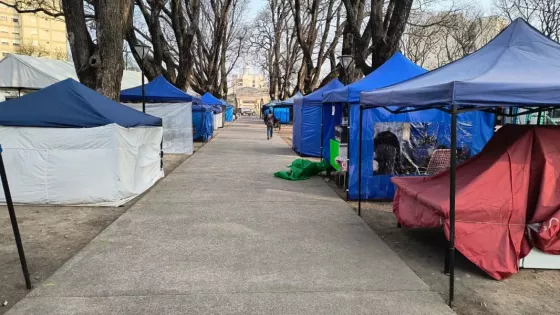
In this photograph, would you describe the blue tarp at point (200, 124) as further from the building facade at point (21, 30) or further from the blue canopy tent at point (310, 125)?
the building facade at point (21, 30)

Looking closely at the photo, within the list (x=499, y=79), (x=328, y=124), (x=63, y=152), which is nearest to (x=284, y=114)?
(x=328, y=124)

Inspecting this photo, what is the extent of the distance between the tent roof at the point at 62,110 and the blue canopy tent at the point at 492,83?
16.8ft

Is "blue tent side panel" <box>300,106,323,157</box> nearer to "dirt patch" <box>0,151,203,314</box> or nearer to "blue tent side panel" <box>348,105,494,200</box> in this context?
"blue tent side panel" <box>348,105,494,200</box>

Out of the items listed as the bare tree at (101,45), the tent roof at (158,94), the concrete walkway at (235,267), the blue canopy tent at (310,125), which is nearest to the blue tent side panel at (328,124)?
the blue canopy tent at (310,125)

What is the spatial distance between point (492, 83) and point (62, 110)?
7471 millimetres

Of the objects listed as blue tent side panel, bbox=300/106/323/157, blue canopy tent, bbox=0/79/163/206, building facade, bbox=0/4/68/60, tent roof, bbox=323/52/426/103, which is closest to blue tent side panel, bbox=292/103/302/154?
blue tent side panel, bbox=300/106/323/157

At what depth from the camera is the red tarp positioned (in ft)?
15.9

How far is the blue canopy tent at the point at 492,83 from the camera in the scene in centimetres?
427

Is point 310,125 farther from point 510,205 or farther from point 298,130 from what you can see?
point 510,205

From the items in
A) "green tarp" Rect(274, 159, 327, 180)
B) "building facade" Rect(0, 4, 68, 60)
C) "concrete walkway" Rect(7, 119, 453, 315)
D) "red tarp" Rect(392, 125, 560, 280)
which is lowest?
"concrete walkway" Rect(7, 119, 453, 315)

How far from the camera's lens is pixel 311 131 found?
55.4ft

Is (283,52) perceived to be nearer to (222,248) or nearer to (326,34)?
(326,34)

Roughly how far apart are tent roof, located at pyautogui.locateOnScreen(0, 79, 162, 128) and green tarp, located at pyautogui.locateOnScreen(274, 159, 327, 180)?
4.34m

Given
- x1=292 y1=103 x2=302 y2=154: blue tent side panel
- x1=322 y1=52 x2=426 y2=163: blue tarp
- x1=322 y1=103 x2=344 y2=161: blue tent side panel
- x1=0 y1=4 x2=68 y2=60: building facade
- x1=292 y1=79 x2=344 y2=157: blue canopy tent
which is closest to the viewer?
x1=322 y1=52 x2=426 y2=163: blue tarp
